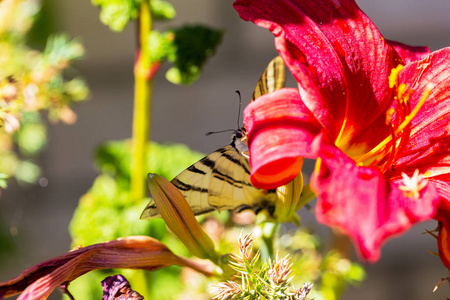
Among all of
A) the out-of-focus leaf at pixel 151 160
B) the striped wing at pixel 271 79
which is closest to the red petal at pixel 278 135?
the striped wing at pixel 271 79

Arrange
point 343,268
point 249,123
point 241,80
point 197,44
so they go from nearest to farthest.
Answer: point 249,123 → point 197,44 → point 343,268 → point 241,80

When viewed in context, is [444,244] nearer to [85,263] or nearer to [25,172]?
[85,263]

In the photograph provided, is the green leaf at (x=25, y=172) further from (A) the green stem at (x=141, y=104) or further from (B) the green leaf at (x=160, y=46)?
(B) the green leaf at (x=160, y=46)

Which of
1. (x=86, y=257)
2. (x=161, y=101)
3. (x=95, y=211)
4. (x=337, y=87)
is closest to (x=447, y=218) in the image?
(x=337, y=87)

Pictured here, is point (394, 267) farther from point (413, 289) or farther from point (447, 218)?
point (447, 218)

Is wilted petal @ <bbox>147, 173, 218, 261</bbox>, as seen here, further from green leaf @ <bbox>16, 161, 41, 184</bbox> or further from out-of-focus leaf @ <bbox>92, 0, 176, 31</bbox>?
green leaf @ <bbox>16, 161, 41, 184</bbox>

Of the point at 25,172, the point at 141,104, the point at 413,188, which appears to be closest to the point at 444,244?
the point at 413,188
